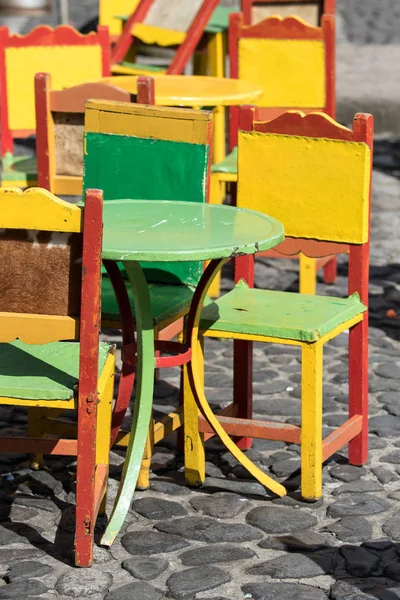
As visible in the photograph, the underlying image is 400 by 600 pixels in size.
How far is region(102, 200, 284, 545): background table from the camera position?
411 cm

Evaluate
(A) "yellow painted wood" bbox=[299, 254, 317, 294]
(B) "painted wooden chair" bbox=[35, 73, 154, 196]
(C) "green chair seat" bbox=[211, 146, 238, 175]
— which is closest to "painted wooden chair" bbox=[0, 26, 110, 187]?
(C) "green chair seat" bbox=[211, 146, 238, 175]

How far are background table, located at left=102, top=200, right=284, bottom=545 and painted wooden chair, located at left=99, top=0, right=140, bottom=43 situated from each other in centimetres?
645

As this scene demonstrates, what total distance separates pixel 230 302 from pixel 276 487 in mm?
778

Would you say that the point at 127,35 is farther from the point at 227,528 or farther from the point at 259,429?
the point at 227,528

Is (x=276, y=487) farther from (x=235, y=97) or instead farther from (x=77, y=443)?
(x=235, y=97)

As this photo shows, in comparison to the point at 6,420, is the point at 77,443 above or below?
above

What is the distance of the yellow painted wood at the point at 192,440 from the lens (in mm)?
4895

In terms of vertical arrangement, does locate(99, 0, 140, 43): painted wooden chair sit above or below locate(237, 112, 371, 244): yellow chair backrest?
above

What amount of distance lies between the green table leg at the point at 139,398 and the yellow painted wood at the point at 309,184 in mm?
907

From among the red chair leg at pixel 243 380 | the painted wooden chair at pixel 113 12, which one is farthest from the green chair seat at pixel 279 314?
the painted wooden chair at pixel 113 12

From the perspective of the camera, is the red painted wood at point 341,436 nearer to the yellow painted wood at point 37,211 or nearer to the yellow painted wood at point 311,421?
the yellow painted wood at point 311,421

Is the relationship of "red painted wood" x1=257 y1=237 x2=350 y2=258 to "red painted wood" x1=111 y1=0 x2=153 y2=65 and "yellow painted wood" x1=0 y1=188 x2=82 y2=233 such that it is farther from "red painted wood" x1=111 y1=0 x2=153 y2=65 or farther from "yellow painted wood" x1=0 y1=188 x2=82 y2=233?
"red painted wood" x1=111 y1=0 x2=153 y2=65

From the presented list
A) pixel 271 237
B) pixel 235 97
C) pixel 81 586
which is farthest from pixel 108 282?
pixel 235 97

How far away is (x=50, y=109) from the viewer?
20.0ft
